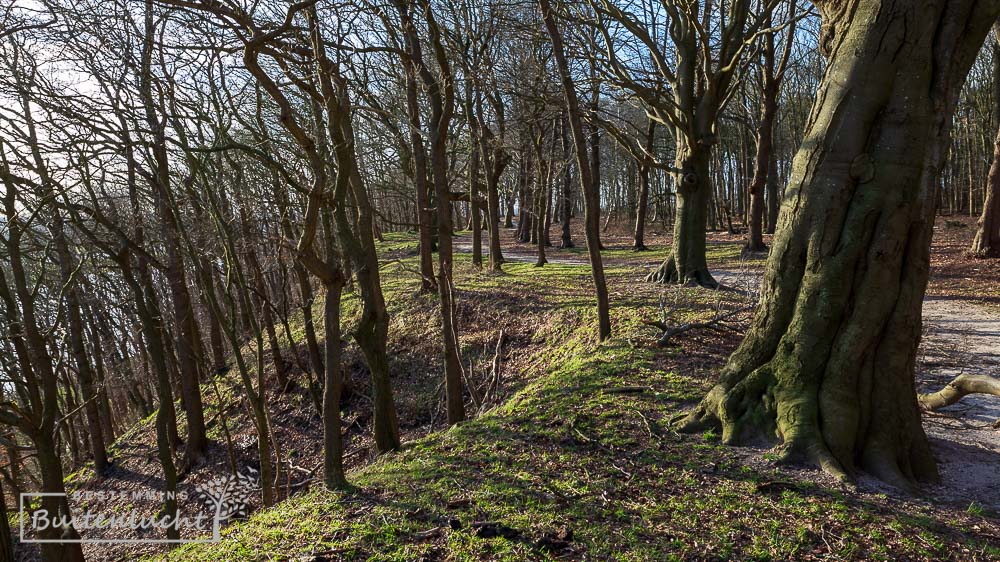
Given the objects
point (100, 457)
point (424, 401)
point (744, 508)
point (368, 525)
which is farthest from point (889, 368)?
point (100, 457)

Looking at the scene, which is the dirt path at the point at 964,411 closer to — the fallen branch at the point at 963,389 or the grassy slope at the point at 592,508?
the fallen branch at the point at 963,389

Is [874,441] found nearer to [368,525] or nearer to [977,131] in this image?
[368,525]

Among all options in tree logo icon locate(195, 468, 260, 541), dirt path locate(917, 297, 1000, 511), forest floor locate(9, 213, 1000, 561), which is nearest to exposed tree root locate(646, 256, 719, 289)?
forest floor locate(9, 213, 1000, 561)

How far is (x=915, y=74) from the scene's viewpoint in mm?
3623

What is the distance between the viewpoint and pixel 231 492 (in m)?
8.83

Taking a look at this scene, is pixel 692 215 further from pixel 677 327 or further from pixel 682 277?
pixel 677 327

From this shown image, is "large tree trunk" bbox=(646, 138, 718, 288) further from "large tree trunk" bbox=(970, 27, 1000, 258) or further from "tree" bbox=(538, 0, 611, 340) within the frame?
"large tree trunk" bbox=(970, 27, 1000, 258)

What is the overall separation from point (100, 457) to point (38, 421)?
6.65m

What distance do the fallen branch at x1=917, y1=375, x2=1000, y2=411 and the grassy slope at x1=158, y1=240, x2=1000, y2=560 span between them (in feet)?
3.10

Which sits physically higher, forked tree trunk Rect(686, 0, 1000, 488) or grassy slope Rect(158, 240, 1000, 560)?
forked tree trunk Rect(686, 0, 1000, 488)


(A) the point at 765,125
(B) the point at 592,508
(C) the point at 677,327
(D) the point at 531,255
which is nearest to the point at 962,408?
(C) the point at 677,327

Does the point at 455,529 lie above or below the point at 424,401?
above

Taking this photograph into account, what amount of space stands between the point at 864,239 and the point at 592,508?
2.64 meters

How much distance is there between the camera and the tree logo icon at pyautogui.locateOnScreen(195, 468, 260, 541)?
335 inches
